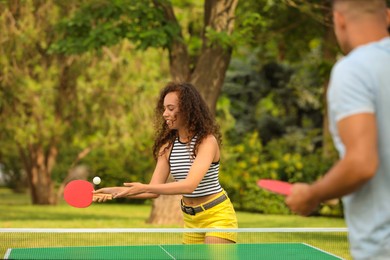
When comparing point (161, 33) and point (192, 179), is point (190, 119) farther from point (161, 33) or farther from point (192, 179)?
point (161, 33)

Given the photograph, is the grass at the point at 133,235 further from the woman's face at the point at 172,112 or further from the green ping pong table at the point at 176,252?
the woman's face at the point at 172,112

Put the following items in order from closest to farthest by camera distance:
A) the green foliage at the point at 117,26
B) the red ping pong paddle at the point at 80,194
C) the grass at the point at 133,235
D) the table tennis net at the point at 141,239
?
the red ping pong paddle at the point at 80,194 → the table tennis net at the point at 141,239 → the grass at the point at 133,235 → the green foliage at the point at 117,26

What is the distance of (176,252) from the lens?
15.8 feet

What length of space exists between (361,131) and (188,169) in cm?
270

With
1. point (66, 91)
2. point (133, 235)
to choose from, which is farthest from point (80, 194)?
point (66, 91)

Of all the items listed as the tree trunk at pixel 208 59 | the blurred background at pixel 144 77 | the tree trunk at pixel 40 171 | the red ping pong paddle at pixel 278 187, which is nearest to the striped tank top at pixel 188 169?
the red ping pong paddle at pixel 278 187

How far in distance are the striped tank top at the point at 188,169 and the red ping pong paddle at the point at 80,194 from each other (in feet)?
2.12

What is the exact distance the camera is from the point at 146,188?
4258 millimetres

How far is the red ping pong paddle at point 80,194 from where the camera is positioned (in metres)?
4.71

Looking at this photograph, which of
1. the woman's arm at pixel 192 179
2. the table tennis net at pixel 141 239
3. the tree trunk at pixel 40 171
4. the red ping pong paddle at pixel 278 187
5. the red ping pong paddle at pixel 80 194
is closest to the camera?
the red ping pong paddle at pixel 278 187

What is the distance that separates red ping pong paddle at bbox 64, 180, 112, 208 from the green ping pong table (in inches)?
11.4

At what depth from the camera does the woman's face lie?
A: 5.12 metres

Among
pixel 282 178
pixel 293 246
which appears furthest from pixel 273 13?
pixel 293 246

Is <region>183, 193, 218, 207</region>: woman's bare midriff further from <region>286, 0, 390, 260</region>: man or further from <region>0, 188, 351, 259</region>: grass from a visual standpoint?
<region>0, 188, 351, 259</region>: grass
